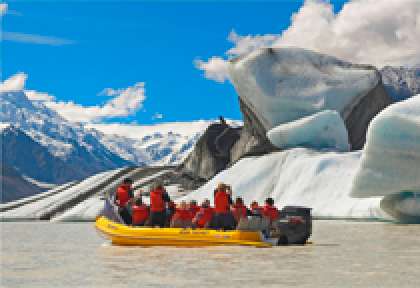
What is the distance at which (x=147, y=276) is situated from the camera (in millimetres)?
13805

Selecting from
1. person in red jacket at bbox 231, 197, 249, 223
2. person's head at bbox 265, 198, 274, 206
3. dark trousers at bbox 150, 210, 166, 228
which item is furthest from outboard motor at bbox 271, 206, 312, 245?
dark trousers at bbox 150, 210, 166, 228

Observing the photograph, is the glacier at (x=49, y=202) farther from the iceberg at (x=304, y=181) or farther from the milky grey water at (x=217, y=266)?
the milky grey water at (x=217, y=266)

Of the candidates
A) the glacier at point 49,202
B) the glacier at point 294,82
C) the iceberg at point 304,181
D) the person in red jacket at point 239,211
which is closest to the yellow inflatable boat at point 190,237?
the person in red jacket at point 239,211

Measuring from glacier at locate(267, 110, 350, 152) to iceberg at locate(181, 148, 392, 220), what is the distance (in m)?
1.51

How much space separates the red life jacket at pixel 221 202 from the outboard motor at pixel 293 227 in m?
1.64

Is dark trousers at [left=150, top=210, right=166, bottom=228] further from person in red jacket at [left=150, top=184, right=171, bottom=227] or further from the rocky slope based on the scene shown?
the rocky slope

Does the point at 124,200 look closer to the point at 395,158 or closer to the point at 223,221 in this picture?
the point at 223,221

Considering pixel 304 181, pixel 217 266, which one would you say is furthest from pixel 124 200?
pixel 304 181

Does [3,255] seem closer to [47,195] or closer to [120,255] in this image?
[120,255]

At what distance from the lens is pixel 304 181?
48.3m

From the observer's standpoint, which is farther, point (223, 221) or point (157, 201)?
point (157, 201)

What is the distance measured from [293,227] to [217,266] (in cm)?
682

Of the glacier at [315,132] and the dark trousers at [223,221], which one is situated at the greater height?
the glacier at [315,132]

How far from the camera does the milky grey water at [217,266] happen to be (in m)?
13.0
